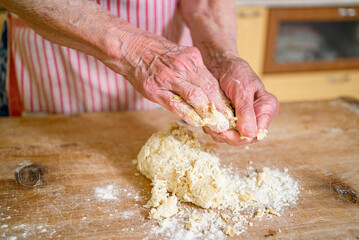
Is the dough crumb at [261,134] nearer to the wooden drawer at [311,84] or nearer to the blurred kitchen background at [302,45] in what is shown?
the blurred kitchen background at [302,45]

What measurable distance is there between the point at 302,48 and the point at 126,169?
271cm

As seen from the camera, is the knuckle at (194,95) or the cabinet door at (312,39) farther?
the cabinet door at (312,39)

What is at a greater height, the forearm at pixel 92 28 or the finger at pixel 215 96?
the forearm at pixel 92 28

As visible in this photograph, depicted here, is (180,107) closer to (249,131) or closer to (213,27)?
(249,131)

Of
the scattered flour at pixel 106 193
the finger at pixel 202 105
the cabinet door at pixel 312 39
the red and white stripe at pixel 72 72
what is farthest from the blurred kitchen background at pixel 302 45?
the scattered flour at pixel 106 193

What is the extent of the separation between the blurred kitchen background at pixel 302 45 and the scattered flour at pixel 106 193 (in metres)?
2.16

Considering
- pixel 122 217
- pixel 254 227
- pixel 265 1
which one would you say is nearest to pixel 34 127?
pixel 122 217

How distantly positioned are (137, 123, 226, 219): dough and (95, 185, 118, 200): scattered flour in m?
0.13

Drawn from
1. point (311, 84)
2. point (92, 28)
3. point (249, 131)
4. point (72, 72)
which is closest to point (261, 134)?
point (249, 131)

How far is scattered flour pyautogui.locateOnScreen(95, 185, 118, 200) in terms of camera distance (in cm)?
106

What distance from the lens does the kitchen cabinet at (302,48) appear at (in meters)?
2.83

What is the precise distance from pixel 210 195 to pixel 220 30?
0.81m

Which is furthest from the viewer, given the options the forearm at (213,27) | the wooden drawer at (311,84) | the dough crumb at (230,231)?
the wooden drawer at (311,84)

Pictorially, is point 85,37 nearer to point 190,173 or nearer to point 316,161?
point 190,173
